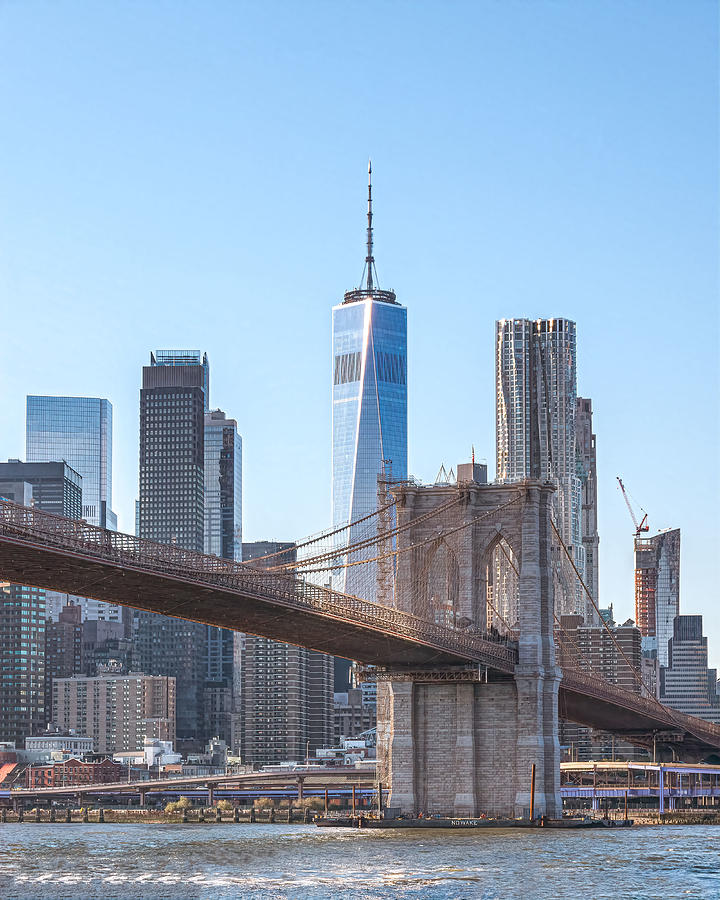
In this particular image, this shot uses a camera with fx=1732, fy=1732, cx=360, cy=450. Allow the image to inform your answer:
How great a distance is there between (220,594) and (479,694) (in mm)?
19196

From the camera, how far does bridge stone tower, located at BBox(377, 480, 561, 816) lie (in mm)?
83125

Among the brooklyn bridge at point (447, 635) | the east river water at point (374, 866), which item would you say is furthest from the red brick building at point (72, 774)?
the east river water at point (374, 866)

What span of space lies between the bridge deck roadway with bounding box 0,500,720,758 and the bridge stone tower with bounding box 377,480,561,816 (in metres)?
1.62

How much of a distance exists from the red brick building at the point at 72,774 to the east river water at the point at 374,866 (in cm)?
10339

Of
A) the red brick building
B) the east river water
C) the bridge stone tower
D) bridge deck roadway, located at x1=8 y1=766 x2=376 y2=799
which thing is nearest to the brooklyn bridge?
the bridge stone tower

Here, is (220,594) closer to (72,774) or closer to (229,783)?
(229,783)

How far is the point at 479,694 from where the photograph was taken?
8450 centimetres

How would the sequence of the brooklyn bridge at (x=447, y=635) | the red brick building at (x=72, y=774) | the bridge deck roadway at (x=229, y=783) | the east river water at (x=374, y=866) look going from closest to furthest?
1. the east river water at (x=374, y=866)
2. the brooklyn bridge at (x=447, y=635)
3. the bridge deck roadway at (x=229, y=783)
4. the red brick building at (x=72, y=774)

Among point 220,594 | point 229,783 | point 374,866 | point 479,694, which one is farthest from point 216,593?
point 229,783

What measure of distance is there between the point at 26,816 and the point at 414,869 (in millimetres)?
75222

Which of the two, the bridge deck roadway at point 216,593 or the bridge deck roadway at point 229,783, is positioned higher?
the bridge deck roadway at point 216,593

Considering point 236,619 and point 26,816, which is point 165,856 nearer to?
point 236,619

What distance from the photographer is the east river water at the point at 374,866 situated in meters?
53.8

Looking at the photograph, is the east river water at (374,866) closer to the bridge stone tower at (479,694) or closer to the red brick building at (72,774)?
the bridge stone tower at (479,694)
